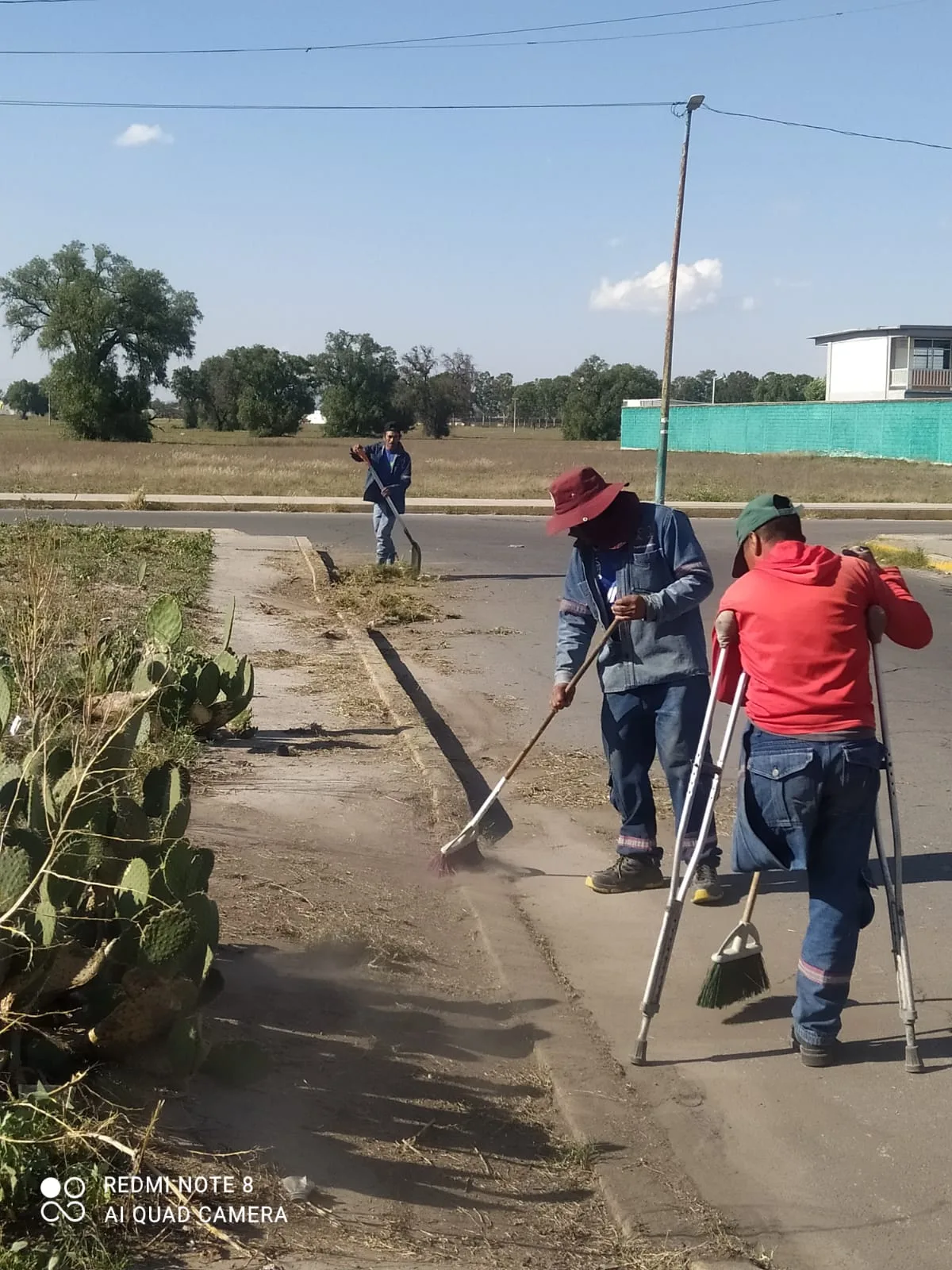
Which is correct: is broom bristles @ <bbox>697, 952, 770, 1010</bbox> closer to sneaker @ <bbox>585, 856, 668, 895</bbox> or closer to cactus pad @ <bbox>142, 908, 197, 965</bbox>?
sneaker @ <bbox>585, 856, 668, 895</bbox>

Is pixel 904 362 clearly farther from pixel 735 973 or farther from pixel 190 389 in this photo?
pixel 735 973

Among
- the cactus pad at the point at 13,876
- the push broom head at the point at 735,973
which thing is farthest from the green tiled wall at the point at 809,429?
the cactus pad at the point at 13,876

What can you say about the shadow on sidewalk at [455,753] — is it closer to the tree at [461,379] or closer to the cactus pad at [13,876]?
the cactus pad at [13,876]

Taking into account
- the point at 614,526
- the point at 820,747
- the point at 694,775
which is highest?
the point at 614,526

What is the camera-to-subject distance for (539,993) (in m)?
4.68

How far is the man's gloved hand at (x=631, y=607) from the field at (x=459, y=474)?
86.3ft

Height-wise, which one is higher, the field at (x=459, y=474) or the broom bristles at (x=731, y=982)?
the field at (x=459, y=474)

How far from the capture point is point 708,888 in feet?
18.4

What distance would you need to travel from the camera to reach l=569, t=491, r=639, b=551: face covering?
559 centimetres

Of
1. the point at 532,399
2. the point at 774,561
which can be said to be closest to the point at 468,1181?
the point at 774,561

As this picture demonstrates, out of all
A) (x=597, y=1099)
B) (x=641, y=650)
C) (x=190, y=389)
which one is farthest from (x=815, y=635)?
(x=190, y=389)

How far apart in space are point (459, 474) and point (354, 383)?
7490 cm

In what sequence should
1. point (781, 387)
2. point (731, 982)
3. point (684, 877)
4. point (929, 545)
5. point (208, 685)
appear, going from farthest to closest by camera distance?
point (781, 387) → point (929, 545) → point (208, 685) → point (731, 982) → point (684, 877)

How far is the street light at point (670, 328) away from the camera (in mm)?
27094
